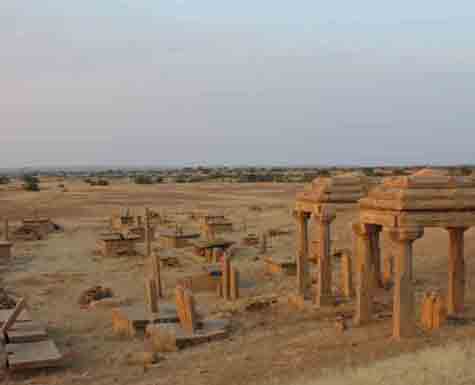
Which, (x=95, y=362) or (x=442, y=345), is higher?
(x=442, y=345)

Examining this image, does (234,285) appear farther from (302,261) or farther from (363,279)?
(363,279)

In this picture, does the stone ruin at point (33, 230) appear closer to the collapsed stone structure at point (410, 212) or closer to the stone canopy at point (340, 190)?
the stone canopy at point (340, 190)

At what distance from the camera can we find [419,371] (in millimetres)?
7785

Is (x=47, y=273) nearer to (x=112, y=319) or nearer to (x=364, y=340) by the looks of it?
(x=112, y=319)

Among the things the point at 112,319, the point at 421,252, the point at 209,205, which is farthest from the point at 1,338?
the point at 209,205

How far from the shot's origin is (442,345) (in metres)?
9.29

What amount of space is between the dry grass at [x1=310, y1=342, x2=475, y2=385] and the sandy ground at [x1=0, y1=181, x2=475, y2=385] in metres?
0.59

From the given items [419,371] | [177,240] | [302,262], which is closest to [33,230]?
[177,240]

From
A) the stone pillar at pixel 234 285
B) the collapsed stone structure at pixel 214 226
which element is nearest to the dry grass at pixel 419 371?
the stone pillar at pixel 234 285

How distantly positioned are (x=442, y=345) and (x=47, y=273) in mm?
14521

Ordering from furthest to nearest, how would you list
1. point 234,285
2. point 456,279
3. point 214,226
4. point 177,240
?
point 214,226, point 177,240, point 234,285, point 456,279

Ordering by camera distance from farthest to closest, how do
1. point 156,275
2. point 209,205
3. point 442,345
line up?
point 209,205, point 156,275, point 442,345

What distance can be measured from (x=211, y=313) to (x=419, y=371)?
7.32m

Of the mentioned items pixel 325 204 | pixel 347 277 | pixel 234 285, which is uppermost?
pixel 325 204
